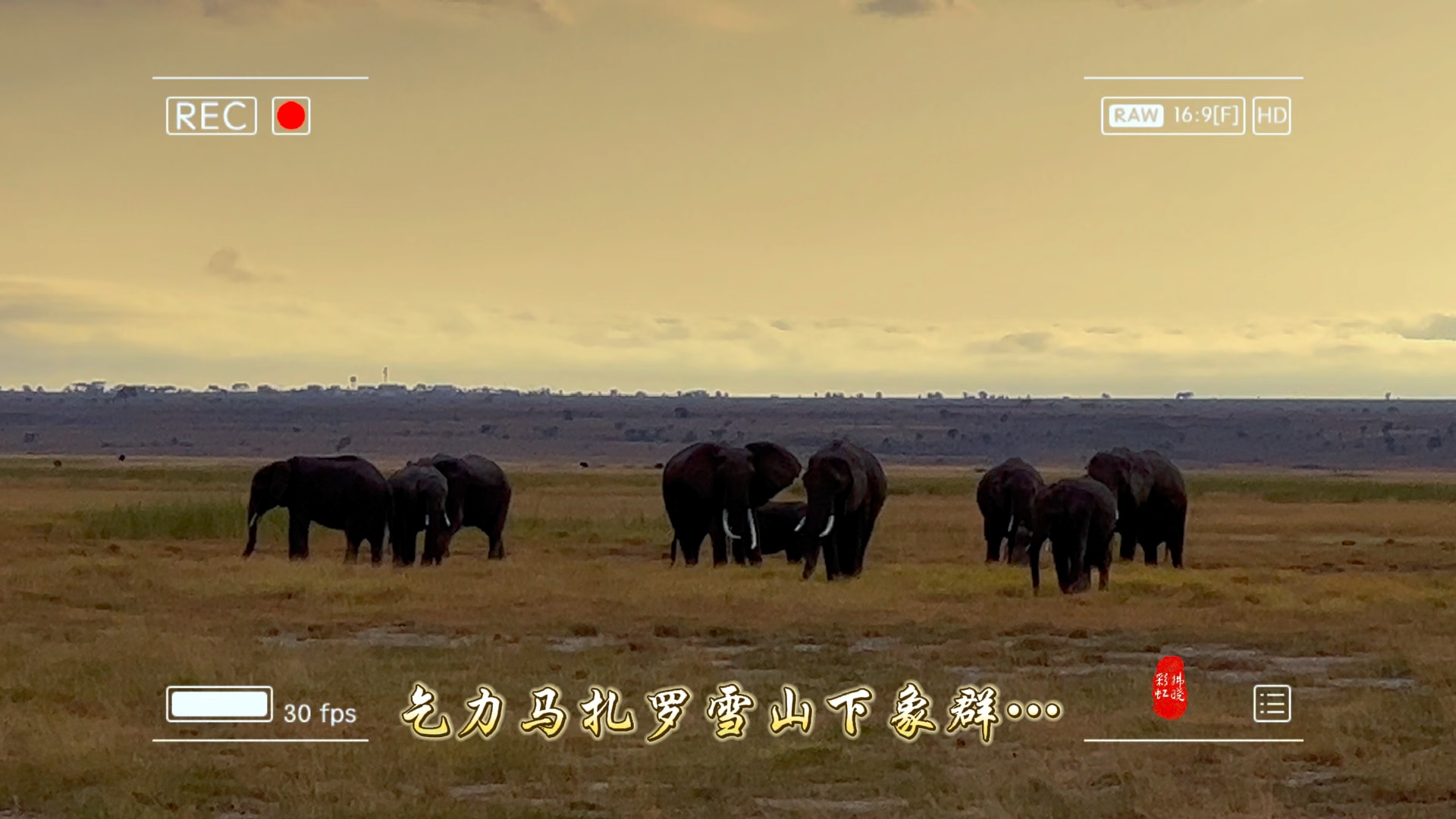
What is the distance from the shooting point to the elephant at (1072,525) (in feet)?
82.2

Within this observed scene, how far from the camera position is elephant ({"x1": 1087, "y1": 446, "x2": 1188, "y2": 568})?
30.4m

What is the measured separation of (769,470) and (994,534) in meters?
3.94

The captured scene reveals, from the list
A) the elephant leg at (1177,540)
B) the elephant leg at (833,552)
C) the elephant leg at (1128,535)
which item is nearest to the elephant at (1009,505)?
the elephant leg at (1128,535)

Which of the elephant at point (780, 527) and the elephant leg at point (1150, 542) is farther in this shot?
the elephant leg at point (1150, 542)

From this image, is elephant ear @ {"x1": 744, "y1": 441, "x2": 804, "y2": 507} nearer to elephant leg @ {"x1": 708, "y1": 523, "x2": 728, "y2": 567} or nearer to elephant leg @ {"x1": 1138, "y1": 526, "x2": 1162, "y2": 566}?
elephant leg @ {"x1": 708, "y1": 523, "x2": 728, "y2": 567}

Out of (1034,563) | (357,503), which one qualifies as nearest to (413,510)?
(357,503)

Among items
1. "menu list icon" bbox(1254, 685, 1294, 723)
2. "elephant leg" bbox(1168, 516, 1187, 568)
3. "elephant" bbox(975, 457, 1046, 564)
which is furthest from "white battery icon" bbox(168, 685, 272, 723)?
"elephant leg" bbox(1168, 516, 1187, 568)

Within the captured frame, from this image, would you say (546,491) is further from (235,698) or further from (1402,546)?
(235,698)

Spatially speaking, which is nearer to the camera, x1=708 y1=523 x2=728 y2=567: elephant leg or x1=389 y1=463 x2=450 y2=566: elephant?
x1=708 y1=523 x2=728 y2=567: elephant leg

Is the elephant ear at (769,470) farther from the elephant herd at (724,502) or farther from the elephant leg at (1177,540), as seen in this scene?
the elephant leg at (1177,540)

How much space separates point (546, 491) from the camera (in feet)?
200

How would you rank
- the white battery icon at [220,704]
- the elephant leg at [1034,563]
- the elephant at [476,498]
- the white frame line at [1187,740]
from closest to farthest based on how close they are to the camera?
the white frame line at [1187,740], the white battery icon at [220,704], the elephant leg at [1034,563], the elephant at [476,498]

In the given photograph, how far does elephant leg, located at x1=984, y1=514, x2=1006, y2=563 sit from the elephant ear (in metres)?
3.26

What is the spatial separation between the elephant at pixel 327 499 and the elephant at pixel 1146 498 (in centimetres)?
1049
